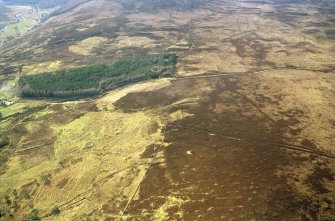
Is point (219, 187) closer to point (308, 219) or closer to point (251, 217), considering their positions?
point (251, 217)

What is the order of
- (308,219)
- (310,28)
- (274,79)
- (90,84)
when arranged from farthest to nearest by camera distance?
1. (310,28)
2. (90,84)
3. (274,79)
4. (308,219)

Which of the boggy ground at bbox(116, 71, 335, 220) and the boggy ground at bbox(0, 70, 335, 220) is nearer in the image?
the boggy ground at bbox(116, 71, 335, 220)

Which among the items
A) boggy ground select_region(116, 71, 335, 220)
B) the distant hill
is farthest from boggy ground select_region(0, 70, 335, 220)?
the distant hill

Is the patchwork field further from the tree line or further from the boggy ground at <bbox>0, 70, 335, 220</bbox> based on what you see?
the tree line

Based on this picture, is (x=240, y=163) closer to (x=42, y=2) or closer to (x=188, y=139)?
(x=188, y=139)

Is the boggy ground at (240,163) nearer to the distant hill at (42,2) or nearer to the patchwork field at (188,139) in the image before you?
the patchwork field at (188,139)

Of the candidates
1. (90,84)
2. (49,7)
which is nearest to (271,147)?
(90,84)

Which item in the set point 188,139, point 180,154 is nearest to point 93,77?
point 188,139

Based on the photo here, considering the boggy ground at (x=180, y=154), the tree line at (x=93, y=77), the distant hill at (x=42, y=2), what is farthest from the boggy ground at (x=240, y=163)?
the distant hill at (x=42, y=2)
